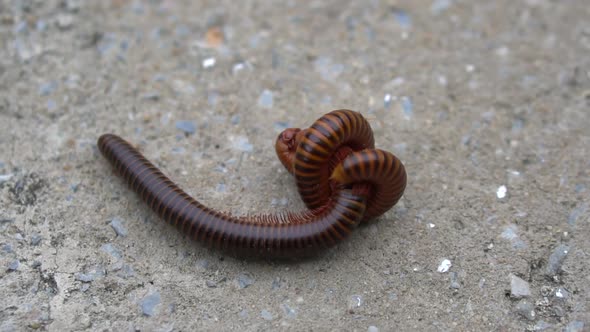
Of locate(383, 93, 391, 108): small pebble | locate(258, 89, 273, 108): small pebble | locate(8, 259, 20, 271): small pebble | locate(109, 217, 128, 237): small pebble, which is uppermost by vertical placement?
locate(258, 89, 273, 108): small pebble

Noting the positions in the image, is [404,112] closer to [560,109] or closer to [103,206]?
[560,109]

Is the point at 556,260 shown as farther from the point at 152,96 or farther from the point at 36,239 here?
the point at 36,239

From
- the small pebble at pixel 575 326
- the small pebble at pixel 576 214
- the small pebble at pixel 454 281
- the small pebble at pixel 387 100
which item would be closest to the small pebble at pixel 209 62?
the small pebble at pixel 387 100

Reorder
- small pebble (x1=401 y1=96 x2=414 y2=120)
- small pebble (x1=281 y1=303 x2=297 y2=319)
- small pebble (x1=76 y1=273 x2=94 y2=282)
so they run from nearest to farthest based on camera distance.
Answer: small pebble (x1=281 y1=303 x2=297 y2=319) → small pebble (x1=76 y1=273 x2=94 y2=282) → small pebble (x1=401 y1=96 x2=414 y2=120)

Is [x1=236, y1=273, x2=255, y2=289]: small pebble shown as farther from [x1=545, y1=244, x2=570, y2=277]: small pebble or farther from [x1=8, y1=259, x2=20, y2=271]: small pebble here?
[x1=545, y1=244, x2=570, y2=277]: small pebble

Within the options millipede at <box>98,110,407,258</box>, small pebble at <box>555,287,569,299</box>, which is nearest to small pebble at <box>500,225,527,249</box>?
small pebble at <box>555,287,569,299</box>

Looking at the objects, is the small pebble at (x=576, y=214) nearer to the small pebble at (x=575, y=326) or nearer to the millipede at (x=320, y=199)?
the small pebble at (x=575, y=326)
